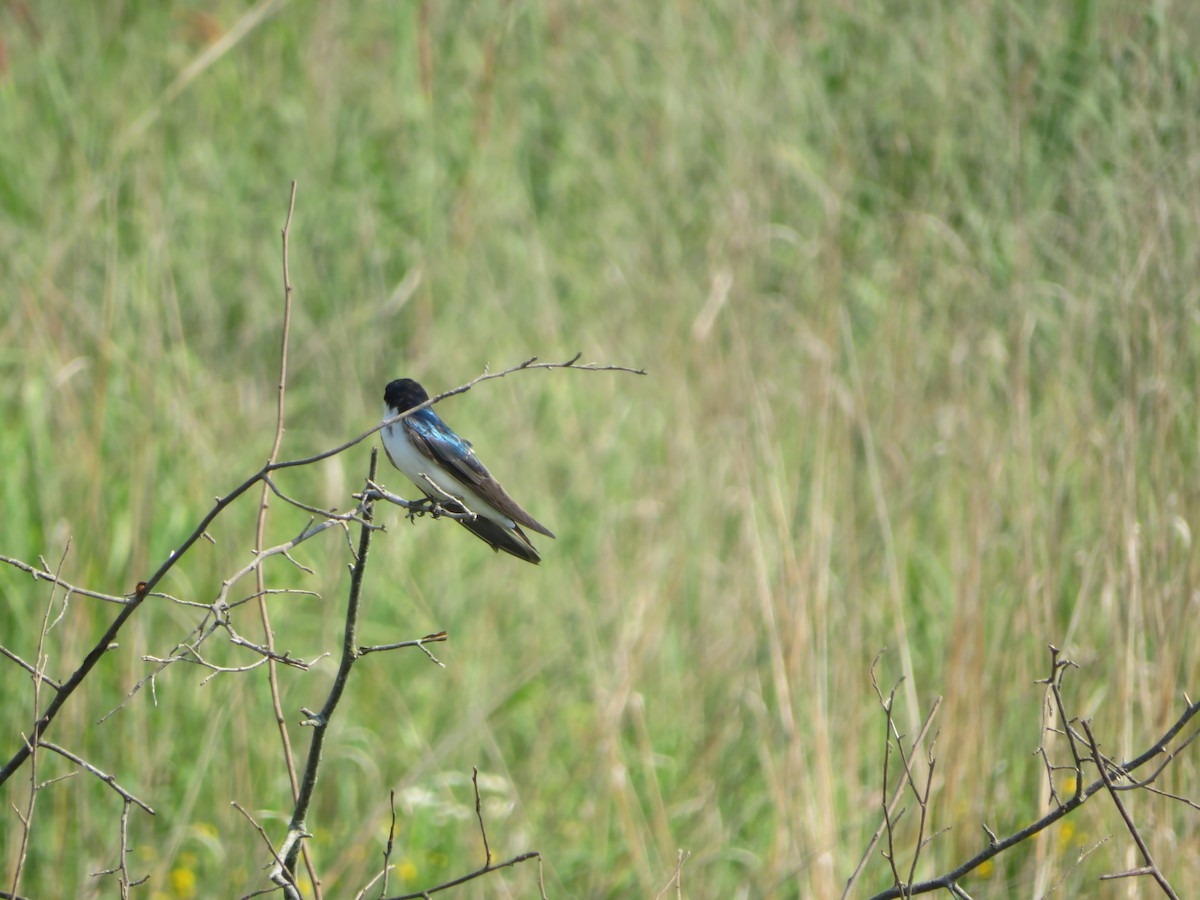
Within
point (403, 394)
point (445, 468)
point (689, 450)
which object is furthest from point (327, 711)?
point (689, 450)

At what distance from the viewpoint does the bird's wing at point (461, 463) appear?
206cm

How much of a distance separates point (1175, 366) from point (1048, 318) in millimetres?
547

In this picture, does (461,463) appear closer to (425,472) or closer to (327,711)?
(425,472)

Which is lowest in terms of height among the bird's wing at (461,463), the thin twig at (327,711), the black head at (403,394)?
the thin twig at (327,711)

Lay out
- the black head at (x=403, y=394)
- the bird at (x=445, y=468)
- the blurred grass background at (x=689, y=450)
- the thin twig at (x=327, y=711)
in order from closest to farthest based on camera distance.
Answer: the thin twig at (x=327, y=711)
the bird at (x=445, y=468)
the black head at (x=403, y=394)
the blurred grass background at (x=689, y=450)

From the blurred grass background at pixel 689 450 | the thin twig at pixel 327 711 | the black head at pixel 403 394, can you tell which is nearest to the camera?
the thin twig at pixel 327 711

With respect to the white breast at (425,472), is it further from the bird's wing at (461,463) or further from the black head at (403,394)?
the black head at (403,394)

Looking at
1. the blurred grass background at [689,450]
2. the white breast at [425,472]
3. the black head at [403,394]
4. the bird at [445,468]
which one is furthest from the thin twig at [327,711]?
the blurred grass background at [689,450]

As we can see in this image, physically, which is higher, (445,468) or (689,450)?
(689,450)

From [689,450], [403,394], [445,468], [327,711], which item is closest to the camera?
[327,711]

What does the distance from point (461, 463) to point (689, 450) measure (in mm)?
1507

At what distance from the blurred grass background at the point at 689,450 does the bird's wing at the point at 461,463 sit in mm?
931

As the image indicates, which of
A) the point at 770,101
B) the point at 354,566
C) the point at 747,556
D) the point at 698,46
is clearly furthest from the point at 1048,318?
the point at 354,566

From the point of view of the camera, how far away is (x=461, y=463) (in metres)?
2.21
